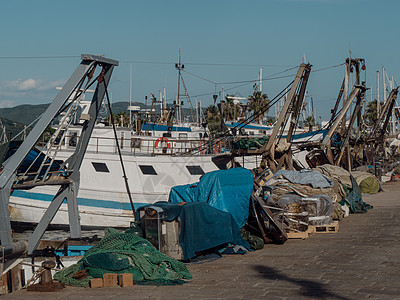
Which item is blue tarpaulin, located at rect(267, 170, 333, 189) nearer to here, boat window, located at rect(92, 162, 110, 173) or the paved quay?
the paved quay

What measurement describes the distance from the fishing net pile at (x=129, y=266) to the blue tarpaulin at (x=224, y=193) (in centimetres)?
480

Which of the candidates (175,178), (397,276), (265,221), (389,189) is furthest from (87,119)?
(389,189)

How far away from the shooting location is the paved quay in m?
9.15

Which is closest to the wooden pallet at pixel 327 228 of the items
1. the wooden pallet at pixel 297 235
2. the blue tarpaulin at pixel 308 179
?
the wooden pallet at pixel 297 235

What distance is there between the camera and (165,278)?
1015cm

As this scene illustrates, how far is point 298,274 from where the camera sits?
424 inches

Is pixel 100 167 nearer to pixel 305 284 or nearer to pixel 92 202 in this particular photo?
pixel 92 202

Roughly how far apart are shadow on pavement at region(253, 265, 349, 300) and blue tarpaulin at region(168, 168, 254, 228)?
12.1ft

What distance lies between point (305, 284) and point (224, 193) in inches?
240

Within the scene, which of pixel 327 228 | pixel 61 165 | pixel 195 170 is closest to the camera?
pixel 61 165

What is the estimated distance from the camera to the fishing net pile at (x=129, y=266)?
10047 millimetres

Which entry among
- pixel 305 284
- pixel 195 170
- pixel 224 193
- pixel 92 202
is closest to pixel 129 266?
pixel 305 284

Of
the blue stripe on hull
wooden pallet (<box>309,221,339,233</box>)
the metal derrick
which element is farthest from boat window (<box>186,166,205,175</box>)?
the metal derrick

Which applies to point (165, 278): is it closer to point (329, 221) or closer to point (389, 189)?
point (329, 221)
